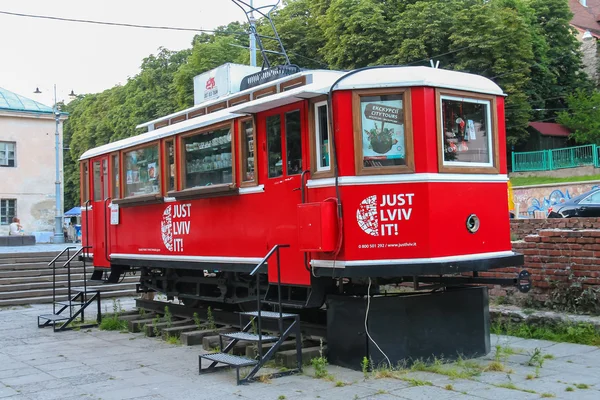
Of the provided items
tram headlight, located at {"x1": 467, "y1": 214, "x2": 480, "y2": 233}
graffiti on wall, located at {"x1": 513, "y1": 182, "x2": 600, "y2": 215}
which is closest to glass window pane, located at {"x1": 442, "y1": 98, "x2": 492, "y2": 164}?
tram headlight, located at {"x1": 467, "y1": 214, "x2": 480, "y2": 233}

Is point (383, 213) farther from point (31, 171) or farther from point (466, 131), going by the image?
point (31, 171)

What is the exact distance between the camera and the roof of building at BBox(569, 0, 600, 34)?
2143 inches

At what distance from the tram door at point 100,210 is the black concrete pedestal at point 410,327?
6.49 m

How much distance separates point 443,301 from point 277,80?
3586 mm

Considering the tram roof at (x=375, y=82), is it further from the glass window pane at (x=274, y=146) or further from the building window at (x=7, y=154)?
the building window at (x=7, y=154)

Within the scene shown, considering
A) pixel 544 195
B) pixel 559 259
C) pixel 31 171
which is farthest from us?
pixel 31 171

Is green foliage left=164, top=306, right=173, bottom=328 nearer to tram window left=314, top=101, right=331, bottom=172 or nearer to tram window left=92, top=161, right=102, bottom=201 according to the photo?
tram window left=92, top=161, right=102, bottom=201

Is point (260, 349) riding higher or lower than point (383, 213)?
lower

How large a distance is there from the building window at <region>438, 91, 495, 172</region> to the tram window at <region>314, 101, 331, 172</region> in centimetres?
130

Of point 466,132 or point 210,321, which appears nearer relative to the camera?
point 466,132

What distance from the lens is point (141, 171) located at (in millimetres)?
11625

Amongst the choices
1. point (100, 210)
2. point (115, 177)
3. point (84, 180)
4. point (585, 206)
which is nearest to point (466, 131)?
point (115, 177)

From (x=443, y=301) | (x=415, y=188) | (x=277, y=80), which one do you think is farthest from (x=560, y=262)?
(x=277, y=80)

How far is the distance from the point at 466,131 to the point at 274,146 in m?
2.40
